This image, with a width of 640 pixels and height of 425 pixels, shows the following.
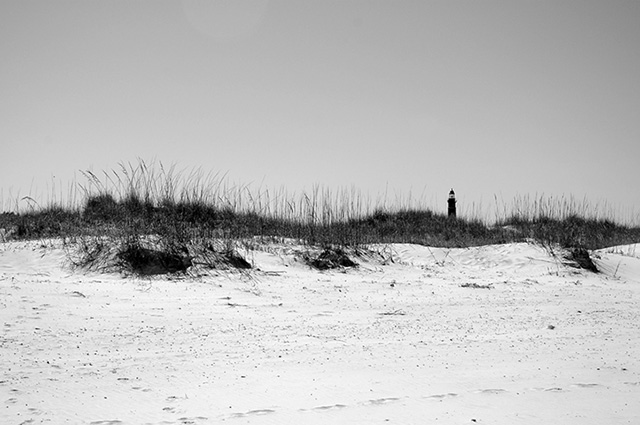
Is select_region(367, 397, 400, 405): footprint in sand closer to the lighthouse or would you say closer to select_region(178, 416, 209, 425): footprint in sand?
select_region(178, 416, 209, 425): footprint in sand

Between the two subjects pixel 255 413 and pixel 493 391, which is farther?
pixel 493 391

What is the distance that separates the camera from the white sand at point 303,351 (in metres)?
2.25

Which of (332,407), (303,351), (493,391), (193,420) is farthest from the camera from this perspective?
(303,351)

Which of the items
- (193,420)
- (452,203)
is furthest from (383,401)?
(452,203)

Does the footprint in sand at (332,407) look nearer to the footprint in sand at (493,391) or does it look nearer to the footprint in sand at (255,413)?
the footprint in sand at (255,413)

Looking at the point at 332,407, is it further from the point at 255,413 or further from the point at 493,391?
the point at 493,391

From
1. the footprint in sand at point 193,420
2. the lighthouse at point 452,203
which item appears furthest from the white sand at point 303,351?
the lighthouse at point 452,203

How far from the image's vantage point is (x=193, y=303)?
4602 mm

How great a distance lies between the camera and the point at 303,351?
3207mm

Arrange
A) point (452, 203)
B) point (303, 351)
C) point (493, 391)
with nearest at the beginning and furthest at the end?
point (493, 391) < point (303, 351) < point (452, 203)

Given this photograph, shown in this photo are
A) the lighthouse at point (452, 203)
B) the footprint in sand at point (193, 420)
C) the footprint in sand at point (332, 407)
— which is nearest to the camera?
the footprint in sand at point (193, 420)

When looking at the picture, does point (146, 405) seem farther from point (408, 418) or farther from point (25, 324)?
point (25, 324)

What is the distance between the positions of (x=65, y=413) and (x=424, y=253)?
25.6 feet

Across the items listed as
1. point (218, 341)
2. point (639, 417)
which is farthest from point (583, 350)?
point (218, 341)
